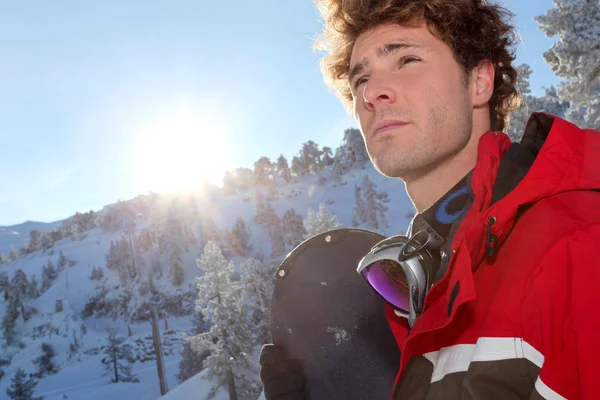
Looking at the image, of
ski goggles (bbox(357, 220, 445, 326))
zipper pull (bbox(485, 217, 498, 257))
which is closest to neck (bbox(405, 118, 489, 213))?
ski goggles (bbox(357, 220, 445, 326))

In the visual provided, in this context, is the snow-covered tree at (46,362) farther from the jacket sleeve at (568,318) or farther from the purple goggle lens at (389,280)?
the jacket sleeve at (568,318)

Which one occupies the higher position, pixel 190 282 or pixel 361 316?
pixel 361 316

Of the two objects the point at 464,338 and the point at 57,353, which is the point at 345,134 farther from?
the point at 464,338

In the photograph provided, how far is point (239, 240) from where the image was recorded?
234ft

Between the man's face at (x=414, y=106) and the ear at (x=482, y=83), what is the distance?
0.30 feet

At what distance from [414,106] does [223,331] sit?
25.1 metres

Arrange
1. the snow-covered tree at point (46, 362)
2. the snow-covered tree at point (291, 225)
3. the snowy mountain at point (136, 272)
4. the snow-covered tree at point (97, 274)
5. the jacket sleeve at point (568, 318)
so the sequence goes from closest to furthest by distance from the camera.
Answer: the jacket sleeve at point (568, 318) < the snow-covered tree at point (46, 362) < the snowy mountain at point (136, 272) < the snow-covered tree at point (291, 225) < the snow-covered tree at point (97, 274)

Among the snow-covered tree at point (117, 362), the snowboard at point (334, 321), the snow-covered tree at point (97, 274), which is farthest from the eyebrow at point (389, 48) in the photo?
the snow-covered tree at point (97, 274)

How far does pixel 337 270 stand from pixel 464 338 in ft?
7.23

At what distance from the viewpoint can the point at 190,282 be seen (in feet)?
217

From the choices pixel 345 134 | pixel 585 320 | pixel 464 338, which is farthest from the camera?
pixel 345 134

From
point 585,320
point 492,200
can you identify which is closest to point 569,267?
point 585,320

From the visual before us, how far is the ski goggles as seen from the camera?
188 cm

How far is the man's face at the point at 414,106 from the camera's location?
7.37 ft
